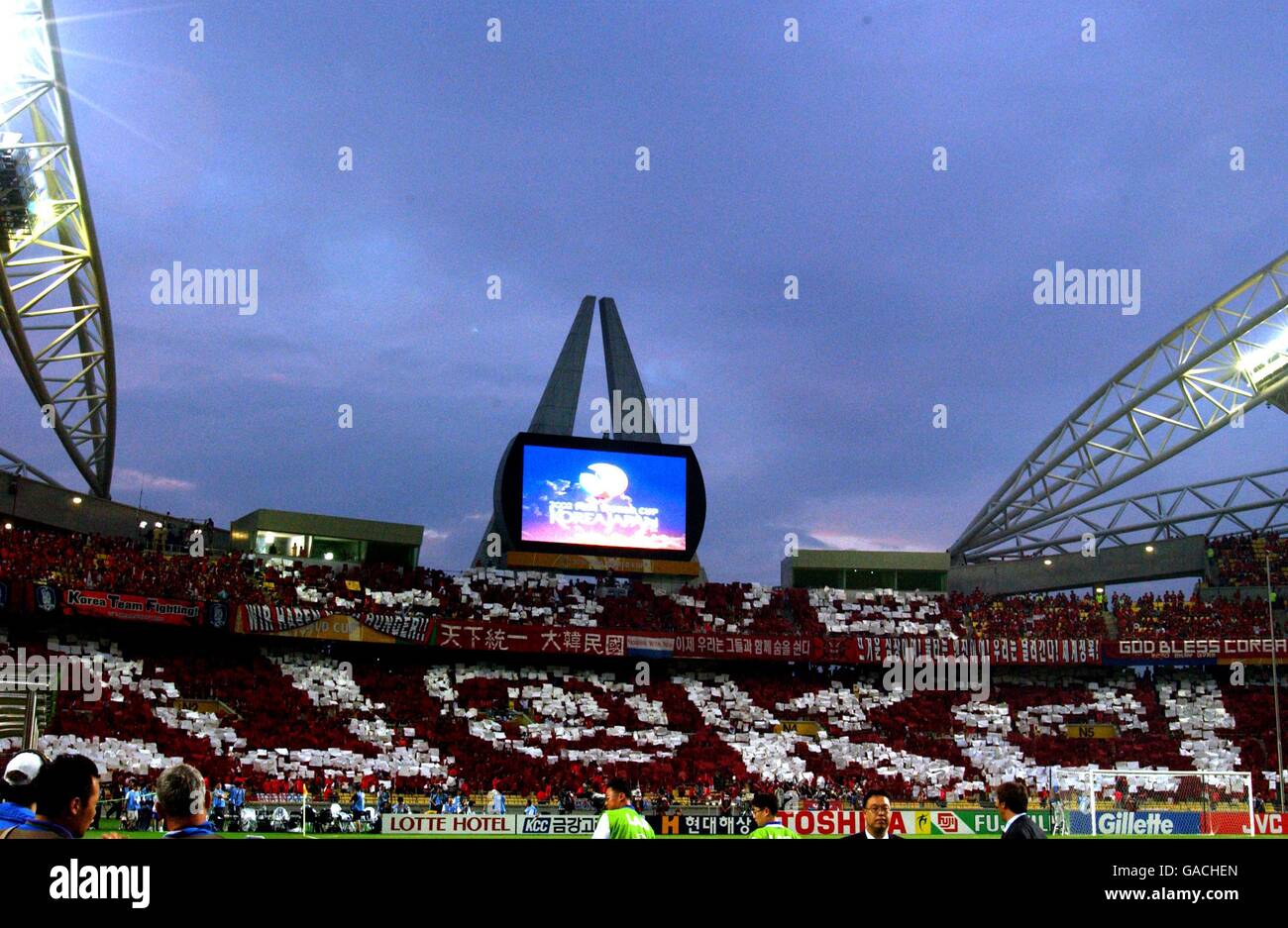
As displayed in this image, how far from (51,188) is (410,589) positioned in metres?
23.7

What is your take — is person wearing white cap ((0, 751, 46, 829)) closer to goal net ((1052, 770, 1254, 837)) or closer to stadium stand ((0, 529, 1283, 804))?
stadium stand ((0, 529, 1283, 804))

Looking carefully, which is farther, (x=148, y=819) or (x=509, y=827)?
(x=509, y=827)

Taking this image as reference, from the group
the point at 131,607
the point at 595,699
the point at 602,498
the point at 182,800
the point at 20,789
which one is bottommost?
the point at 595,699

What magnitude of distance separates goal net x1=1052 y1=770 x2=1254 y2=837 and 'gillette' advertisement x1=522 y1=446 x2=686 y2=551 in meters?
20.9

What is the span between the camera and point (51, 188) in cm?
4047

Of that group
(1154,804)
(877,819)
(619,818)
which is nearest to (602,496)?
(1154,804)

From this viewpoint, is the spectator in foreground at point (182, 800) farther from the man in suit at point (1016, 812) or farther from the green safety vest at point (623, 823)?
the man in suit at point (1016, 812)

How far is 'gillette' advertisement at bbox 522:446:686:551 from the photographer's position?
5119 cm

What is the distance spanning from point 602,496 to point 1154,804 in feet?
84.6

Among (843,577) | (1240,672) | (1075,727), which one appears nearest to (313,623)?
(843,577)

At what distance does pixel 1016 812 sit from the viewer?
8180mm

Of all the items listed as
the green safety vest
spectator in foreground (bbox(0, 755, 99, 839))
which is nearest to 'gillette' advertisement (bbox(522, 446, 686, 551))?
the green safety vest

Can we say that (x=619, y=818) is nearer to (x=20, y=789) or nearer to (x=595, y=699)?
(x=20, y=789)
